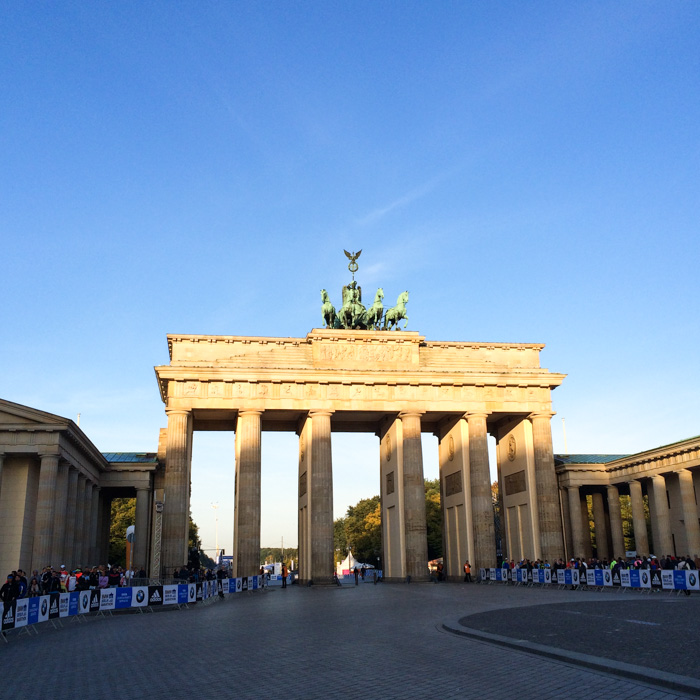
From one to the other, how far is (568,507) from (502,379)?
47.6 ft

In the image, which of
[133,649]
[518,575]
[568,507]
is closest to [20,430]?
[133,649]

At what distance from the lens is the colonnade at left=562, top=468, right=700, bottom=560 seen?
48469 mm

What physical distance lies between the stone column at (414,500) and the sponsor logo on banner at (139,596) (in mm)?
25510

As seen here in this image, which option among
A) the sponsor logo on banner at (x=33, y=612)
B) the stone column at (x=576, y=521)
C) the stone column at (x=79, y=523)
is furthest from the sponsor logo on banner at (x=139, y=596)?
the stone column at (x=576, y=521)

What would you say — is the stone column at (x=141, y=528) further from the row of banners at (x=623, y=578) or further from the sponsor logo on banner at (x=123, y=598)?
the row of banners at (x=623, y=578)

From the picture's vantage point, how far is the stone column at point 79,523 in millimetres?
45969

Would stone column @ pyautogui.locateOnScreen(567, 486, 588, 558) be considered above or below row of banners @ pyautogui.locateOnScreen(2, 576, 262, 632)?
above

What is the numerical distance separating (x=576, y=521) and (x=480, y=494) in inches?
486

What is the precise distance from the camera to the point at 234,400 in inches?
1951

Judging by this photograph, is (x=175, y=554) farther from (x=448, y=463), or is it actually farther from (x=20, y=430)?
(x=448, y=463)

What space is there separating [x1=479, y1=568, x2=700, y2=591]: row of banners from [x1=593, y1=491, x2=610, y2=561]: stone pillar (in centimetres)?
2263

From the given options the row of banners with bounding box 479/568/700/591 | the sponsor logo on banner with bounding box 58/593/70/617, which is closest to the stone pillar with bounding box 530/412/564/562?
the row of banners with bounding box 479/568/700/591

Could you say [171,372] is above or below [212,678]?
above

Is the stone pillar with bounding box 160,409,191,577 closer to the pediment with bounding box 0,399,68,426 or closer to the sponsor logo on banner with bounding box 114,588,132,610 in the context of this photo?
the pediment with bounding box 0,399,68,426
